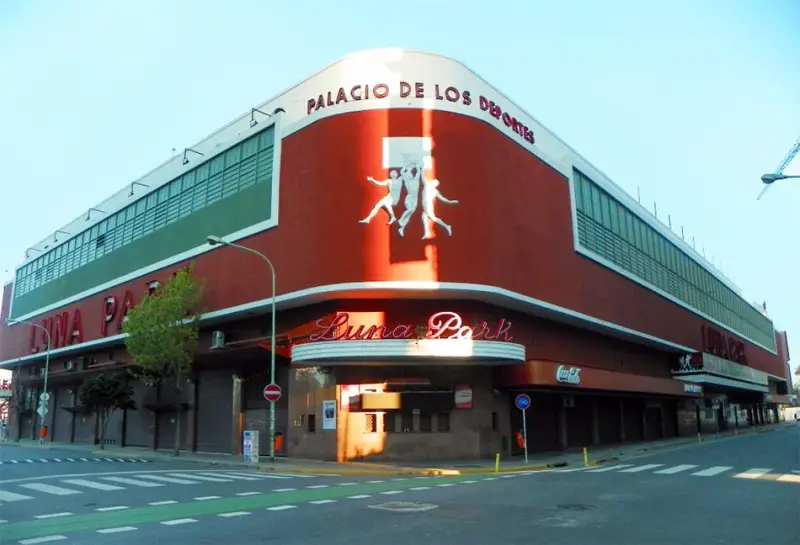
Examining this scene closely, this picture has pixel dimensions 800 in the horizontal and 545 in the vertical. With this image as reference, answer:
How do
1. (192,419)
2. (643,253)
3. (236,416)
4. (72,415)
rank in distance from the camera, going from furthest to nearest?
(72,415) → (643,253) → (192,419) → (236,416)

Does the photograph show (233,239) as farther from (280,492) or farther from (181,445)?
(280,492)

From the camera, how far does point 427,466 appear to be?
2766 centimetres

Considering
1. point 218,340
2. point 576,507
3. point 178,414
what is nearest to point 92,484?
point 576,507

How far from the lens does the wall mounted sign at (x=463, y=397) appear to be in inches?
1236

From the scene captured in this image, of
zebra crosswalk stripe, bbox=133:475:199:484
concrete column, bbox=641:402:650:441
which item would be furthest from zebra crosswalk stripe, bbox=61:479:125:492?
concrete column, bbox=641:402:650:441

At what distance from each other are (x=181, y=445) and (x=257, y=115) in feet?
72.1

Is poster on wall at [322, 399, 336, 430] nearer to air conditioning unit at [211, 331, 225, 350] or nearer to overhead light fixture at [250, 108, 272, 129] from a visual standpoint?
air conditioning unit at [211, 331, 225, 350]

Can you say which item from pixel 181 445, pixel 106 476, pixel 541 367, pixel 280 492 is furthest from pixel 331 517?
pixel 181 445

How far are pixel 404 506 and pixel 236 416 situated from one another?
2478cm

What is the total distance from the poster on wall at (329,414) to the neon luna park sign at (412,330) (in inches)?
131

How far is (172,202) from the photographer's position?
43406 mm

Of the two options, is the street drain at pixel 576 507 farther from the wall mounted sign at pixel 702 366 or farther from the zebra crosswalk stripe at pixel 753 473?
the wall mounted sign at pixel 702 366

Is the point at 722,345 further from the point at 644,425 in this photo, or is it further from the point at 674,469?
the point at 674,469

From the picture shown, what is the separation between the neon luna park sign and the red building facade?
0.10 meters
